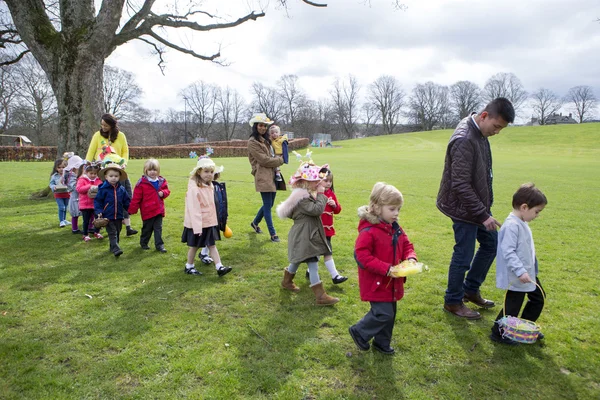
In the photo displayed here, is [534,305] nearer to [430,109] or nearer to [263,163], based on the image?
[263,163]

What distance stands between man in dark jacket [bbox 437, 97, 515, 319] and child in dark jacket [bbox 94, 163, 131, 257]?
503 cm

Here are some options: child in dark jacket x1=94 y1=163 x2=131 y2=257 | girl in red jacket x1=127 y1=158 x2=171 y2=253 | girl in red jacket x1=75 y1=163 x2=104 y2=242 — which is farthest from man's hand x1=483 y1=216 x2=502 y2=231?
girl in red jacket x1=75 y1=163 x2=104 y2=242

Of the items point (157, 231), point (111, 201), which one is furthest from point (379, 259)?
point (111, 201)

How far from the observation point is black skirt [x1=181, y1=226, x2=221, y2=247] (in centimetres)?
539

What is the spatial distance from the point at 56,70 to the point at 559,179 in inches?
821

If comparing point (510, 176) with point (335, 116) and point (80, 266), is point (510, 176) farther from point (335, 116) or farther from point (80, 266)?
point (335, 116)

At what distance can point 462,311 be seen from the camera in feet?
13.8

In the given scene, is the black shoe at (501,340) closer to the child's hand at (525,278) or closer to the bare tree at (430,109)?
the child's hand at (525,278)

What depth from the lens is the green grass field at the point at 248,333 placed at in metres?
3.03

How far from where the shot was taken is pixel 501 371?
3229 millimetres

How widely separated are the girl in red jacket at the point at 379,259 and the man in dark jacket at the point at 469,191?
2.93ft

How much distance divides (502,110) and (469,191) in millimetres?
847

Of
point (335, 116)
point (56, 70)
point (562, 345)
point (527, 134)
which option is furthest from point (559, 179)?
point (335, 116)

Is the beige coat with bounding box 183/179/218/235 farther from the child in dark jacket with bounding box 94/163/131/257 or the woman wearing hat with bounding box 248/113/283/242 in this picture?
the child in dark jacket with bounding box 94/163/131/257
